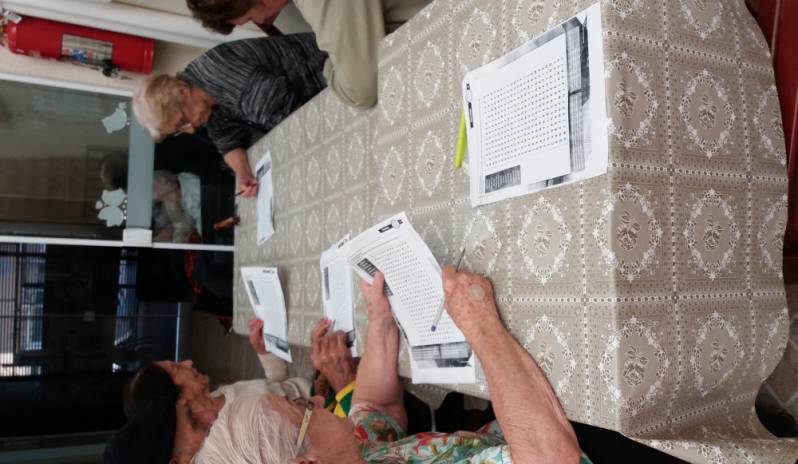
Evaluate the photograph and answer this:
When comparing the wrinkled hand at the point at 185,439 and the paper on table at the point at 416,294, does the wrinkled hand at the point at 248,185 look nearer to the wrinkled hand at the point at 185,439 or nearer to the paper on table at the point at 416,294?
the wrinkled hand at the point at 185,439

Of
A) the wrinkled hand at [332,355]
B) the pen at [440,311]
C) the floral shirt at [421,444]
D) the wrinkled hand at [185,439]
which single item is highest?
the pen at [440,311]

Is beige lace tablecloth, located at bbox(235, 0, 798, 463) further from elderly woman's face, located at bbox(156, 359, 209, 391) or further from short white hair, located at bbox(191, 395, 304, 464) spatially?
elderly woman's face, located at bbox(156, 359, 209, 391)

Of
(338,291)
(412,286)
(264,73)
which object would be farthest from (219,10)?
(412,286)

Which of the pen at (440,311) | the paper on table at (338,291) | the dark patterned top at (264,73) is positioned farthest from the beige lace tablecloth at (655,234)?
the dark patterned top at (264,73)

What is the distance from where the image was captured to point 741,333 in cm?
97

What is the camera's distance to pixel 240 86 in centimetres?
223

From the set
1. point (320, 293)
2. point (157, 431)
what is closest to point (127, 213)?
point (320, 293)

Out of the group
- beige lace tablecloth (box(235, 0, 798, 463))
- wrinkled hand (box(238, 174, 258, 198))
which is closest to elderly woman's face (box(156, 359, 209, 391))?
wrinkled hand (box(238, 174, 258, 198))

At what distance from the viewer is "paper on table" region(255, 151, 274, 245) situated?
2.42m

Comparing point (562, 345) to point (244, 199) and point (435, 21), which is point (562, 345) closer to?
point (435, 21)

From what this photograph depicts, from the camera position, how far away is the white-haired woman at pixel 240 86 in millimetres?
2213

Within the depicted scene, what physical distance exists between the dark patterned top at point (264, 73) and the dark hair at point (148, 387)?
1023 mm

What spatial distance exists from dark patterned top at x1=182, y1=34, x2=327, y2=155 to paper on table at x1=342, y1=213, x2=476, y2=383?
1.10 meters

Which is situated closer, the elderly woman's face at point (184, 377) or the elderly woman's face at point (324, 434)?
the elderly woman's face at point (324, 434)
